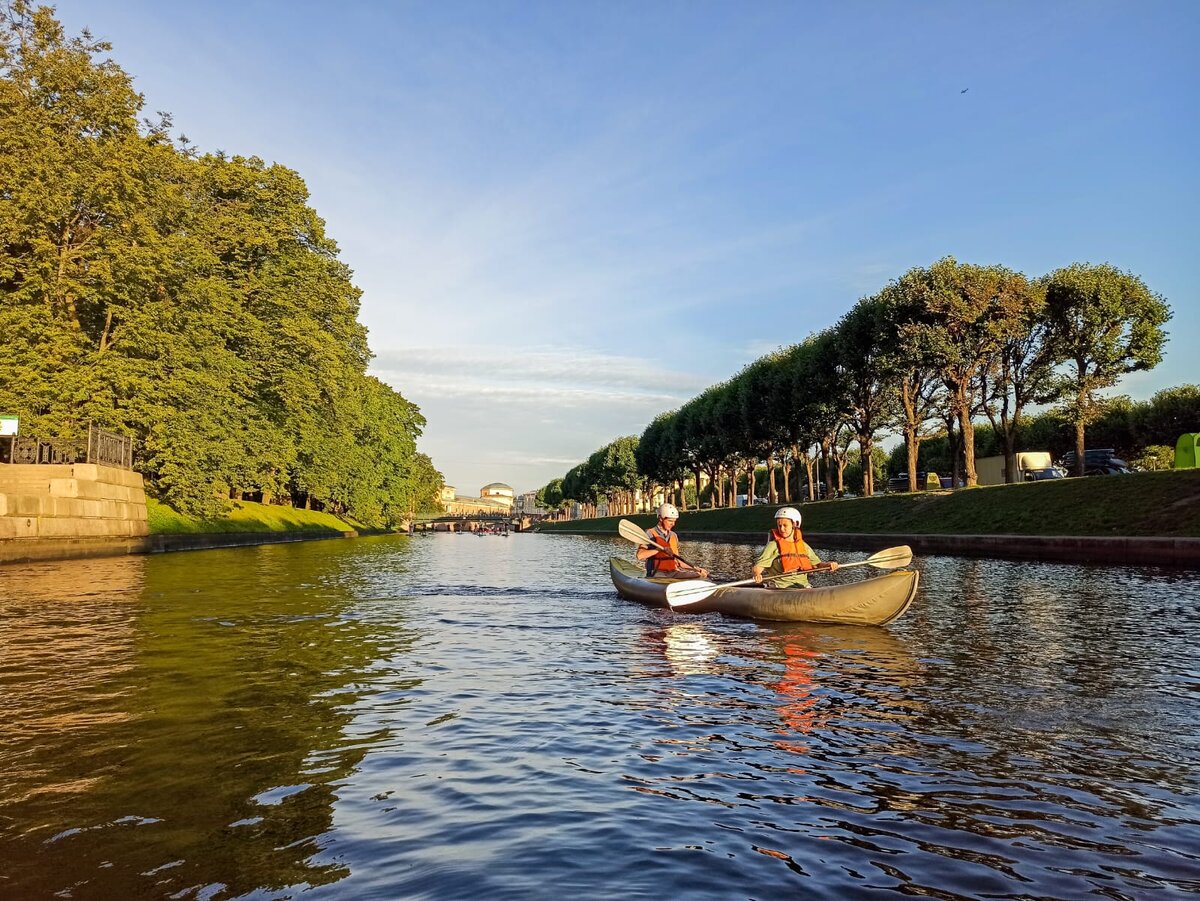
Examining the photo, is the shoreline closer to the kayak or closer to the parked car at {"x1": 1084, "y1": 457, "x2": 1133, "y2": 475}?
the kayak

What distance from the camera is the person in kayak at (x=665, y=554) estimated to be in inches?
800

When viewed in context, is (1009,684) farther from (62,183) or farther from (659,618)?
(62,183)

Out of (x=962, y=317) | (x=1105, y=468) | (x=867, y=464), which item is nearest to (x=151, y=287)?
(x=962, y=317)

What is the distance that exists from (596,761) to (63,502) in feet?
104

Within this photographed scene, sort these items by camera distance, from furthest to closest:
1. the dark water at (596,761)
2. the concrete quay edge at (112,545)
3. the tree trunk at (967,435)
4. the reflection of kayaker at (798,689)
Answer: the tree trunk at (967,435) → the concrete quay edge at (112,545) → the reflection of kayaker at (798,689) → the dark water at (596,761)

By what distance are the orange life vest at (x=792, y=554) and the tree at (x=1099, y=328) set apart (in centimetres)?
3540

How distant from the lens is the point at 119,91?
39.1 m

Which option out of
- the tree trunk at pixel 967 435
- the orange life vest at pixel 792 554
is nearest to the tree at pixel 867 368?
the tree trunk at pixel 967 435

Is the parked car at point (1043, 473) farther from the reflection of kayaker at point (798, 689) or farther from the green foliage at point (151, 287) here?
the reflection of kayaker at point (798, 689)

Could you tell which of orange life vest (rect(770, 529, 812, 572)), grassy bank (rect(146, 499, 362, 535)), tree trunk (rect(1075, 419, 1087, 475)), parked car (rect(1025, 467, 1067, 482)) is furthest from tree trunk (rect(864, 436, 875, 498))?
orange life vest (rect(770, 529, 812, 572))

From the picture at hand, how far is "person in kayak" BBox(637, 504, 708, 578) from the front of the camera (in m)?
20.3

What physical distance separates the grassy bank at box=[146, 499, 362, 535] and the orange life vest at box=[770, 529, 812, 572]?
32013 mm

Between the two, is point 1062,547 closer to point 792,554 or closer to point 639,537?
point 639,537

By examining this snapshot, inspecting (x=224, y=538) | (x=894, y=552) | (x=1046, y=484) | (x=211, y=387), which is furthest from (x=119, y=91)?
(x=1046, y=484)
